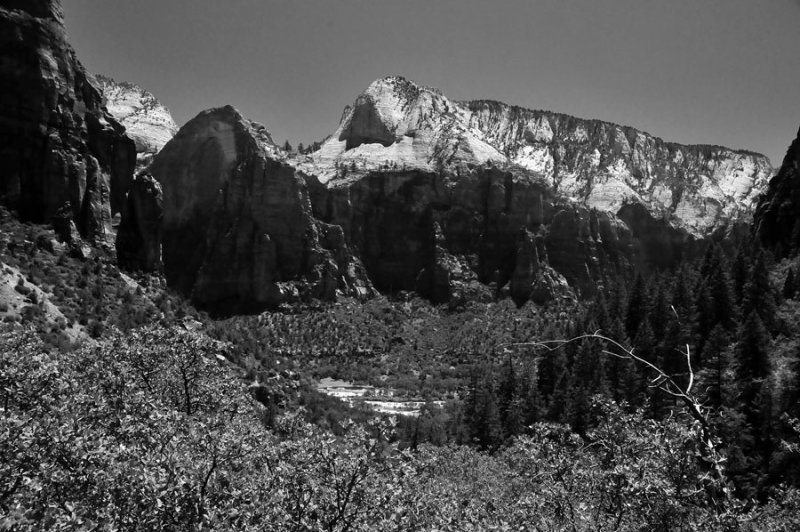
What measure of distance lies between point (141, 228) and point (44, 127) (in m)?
22.9

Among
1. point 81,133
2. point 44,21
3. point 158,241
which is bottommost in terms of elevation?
point 158,241

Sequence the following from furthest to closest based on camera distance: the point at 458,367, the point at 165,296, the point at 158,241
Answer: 1. the point at 458,367
2. the point at 158,241
3. the point at 165,296

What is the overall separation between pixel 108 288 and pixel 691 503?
77161 mm

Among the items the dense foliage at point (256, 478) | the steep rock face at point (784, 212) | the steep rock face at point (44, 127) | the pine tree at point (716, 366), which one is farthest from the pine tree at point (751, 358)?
the steep rock face at point (44, 127)

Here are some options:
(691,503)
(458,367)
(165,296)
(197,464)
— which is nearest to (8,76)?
(165,296)

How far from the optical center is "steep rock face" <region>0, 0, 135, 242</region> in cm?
8081

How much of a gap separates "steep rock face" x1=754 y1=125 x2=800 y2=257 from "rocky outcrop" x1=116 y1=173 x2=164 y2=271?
362ft

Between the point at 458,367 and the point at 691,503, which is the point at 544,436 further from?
the point at 458,367

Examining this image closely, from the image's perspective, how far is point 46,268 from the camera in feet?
229

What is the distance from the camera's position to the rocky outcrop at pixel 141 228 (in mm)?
97250

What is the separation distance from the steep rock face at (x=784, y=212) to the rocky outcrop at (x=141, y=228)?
110 metres

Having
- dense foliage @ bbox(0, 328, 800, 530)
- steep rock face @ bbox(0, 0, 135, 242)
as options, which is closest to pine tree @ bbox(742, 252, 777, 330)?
dense foliage @ bbox(0, 328, 800, 530)

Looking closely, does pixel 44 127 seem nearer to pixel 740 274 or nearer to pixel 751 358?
pixel 751 358

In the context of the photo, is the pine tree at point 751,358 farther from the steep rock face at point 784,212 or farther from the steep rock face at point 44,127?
the steep rock face at point 44,127
